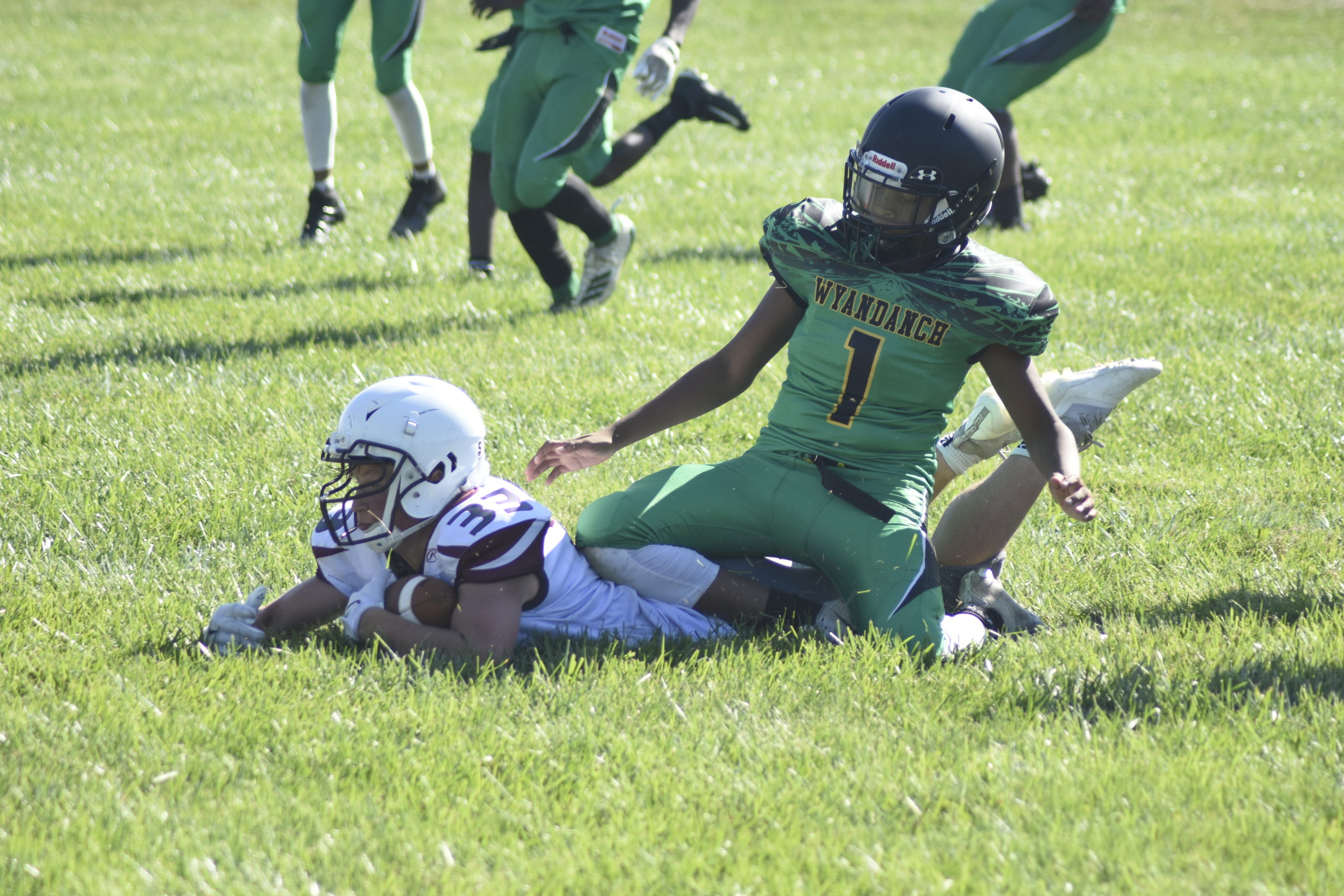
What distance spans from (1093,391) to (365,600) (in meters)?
2.20

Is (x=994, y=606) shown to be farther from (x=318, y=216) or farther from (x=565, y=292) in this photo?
(x=318, y=216)

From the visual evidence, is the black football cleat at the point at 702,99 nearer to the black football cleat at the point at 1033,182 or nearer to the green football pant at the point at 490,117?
the green football pant at the point at 490,117

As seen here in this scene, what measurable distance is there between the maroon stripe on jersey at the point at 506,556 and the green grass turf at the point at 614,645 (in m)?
0.24

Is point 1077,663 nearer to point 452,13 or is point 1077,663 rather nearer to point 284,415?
point 284,415

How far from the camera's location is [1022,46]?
8133mm

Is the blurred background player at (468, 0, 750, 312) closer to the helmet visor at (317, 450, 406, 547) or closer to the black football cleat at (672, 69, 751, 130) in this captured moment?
the black football cleat at (672, 69, 751, 130)

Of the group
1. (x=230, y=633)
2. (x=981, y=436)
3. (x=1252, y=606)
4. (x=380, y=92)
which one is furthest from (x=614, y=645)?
(x=380, y=92)

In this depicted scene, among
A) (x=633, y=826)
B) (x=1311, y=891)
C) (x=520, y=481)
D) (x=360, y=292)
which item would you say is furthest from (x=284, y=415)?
(x=1311, y=891)

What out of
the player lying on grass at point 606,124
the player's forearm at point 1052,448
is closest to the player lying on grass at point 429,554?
the player's forearm at point 1052,448

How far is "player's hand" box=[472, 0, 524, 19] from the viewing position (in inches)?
259

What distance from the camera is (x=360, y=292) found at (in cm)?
688

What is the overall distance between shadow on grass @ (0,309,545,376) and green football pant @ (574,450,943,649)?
2.70 meters

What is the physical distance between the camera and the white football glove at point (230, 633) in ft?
10.9

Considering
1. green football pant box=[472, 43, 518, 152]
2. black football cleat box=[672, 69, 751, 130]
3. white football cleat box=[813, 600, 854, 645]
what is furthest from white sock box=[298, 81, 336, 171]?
white football cleat box=[813, 600, 854, 645]
